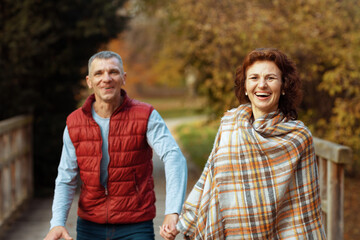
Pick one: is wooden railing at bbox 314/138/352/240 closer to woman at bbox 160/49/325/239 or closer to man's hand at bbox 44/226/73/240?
woman at bbox 160/49/325/239

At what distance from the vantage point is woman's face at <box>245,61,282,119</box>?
2.68 m

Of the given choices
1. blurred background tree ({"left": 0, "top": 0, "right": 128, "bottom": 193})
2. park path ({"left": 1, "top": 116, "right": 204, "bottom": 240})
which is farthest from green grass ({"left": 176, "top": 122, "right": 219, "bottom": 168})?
park path ({"left": 1, "top": 116, "right": 204, "bottom": 240})

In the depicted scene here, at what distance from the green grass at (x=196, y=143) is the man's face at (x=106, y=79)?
7162 millimetres

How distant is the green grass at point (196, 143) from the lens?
12.4 metres

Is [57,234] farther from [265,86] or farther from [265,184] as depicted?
[265,86]

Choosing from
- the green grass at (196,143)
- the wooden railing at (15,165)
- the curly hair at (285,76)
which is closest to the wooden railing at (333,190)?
the curly hair at (285,76)

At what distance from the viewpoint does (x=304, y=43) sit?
7.64 m

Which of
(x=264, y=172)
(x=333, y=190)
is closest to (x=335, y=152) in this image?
(x=333, y=190)

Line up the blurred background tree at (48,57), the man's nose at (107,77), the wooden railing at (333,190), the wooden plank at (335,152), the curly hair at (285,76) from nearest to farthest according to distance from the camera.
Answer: the curly hair at (285,76)
the man's nose at (107,77)
the wooden plank at (335,152)
the wooden railing at (333,190)
the blurred background tree at (48,57)

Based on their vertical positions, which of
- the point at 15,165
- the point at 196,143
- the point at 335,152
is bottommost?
the point at 196,143

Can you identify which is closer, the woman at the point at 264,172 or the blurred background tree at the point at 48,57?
the woman at the point at 264,172

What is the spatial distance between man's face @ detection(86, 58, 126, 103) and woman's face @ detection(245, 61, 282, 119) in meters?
0.79

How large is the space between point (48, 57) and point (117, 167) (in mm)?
4635

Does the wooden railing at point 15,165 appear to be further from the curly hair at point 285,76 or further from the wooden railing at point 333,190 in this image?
the curly hair at point 285,76
